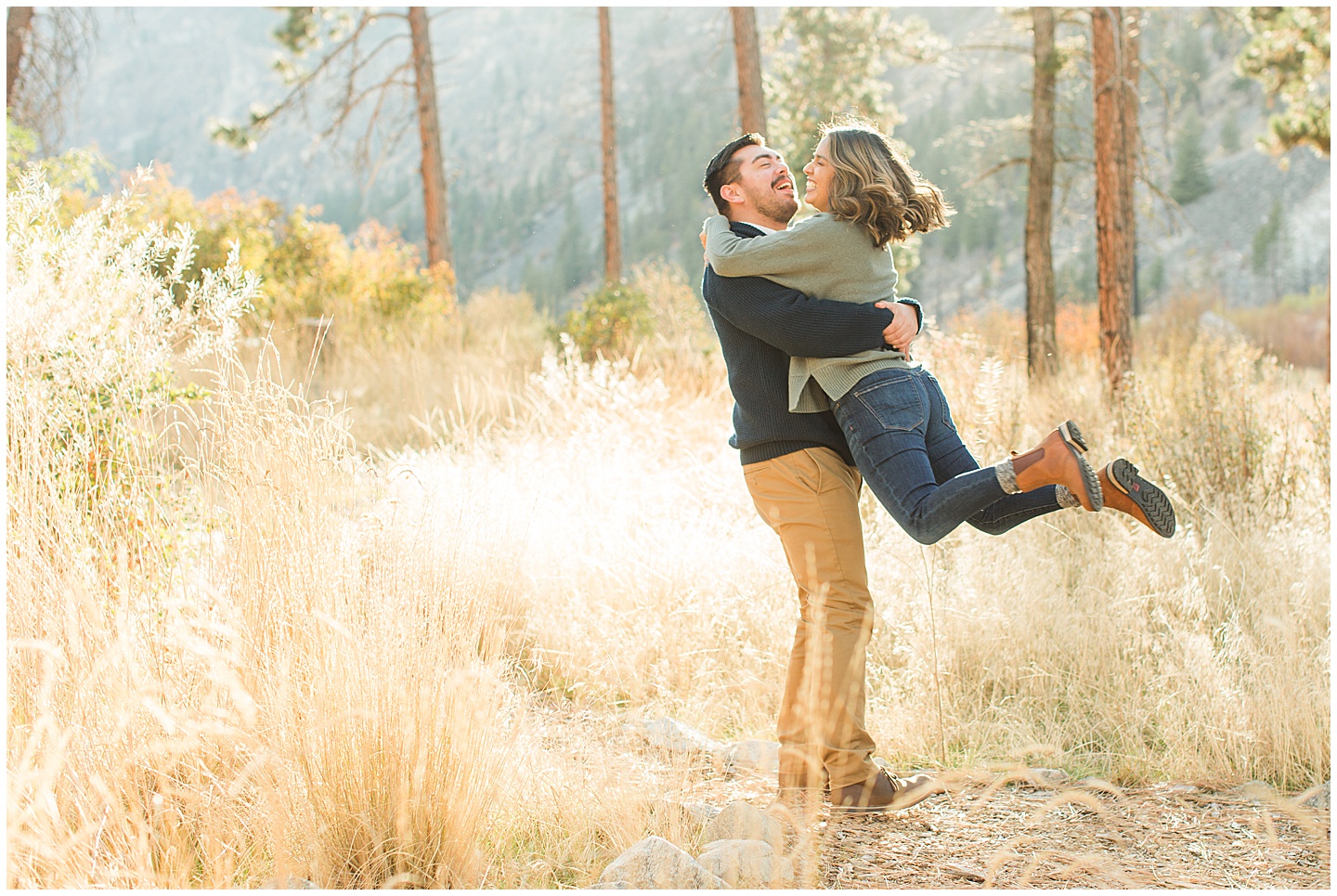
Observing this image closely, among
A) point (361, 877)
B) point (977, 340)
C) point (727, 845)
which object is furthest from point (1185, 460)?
point (361, 877)

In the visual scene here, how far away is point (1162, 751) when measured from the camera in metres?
3.47

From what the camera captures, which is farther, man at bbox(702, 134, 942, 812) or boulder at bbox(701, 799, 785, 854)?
man at bbox(702, 134, 942, 812)

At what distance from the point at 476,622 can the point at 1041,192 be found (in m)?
10.0

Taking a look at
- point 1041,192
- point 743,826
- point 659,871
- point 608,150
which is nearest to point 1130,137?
point 1041,192

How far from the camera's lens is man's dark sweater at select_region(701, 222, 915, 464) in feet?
8.93

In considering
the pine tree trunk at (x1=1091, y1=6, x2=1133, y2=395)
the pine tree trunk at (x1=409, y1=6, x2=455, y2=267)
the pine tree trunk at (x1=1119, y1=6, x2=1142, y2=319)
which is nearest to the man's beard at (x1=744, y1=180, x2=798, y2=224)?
the pine tree trunk at (x1=1119, y1=6, x2=1142, y2=319)

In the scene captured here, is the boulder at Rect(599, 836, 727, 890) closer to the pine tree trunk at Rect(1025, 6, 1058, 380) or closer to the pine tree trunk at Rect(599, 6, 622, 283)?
the pine tree trunk at Rect(1025, 6, 1058, 380)

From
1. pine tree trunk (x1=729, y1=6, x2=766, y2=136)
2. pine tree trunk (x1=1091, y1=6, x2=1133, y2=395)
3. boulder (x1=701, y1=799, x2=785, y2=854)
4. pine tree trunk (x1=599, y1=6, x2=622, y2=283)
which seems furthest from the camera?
pine tree trunk (x1=599, y1=6, x2=622, y2=283)

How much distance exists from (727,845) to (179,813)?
1.29 metres

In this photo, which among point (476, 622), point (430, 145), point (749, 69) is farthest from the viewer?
point (430, 145)

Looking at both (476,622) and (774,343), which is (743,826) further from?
(774,343)

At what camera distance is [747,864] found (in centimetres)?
246

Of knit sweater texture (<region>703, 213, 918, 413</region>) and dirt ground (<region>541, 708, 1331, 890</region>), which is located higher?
knit sweater texture (<region>703, 213, 918, 413</region>)

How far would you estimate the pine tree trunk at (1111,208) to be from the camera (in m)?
8.48
